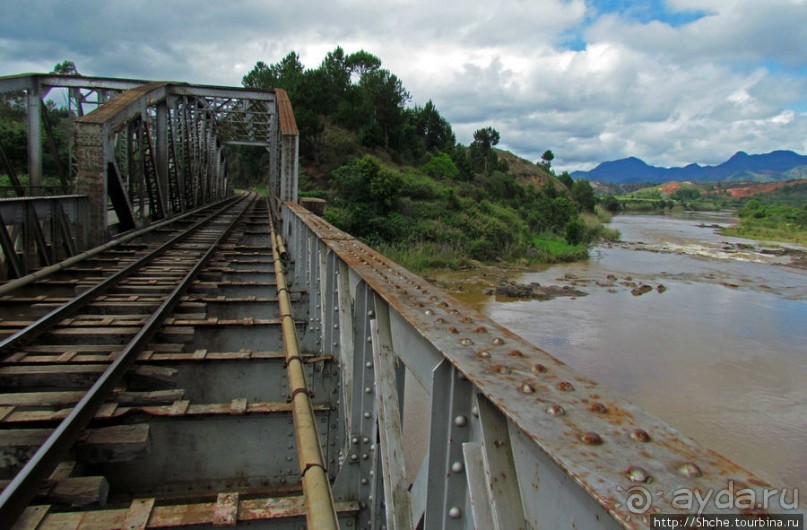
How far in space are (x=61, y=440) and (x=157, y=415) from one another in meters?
0.54

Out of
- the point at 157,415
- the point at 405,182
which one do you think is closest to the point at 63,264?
the point at 157,415

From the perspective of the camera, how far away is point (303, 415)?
Result: 2.50 meters

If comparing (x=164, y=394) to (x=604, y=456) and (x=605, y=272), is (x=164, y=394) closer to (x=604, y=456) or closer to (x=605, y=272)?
(x=604, y=456)

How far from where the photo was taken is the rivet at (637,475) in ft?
3.04

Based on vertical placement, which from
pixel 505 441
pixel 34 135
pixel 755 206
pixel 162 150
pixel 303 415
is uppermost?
pixel 34 135

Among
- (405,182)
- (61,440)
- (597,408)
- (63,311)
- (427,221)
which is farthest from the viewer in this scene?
(405,182)

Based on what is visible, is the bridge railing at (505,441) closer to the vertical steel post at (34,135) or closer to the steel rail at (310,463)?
the steel rail at (310,463)

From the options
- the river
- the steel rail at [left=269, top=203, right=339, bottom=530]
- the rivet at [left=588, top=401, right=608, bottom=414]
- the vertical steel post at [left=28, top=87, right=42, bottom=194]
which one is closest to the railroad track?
the steel rail at [left=269, top=203, right=339, bottom=530]

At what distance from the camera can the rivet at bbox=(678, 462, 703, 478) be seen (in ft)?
3.15

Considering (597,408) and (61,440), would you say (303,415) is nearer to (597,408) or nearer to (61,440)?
(61,440)

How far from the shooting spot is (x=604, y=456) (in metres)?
1.01

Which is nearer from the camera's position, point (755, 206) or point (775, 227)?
point (775, 227)

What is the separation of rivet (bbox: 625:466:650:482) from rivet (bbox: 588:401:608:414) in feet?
0.79

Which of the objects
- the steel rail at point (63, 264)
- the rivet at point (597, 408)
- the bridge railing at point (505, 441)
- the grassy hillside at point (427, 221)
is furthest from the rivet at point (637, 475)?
the grassy hillside at point (427, 221)
